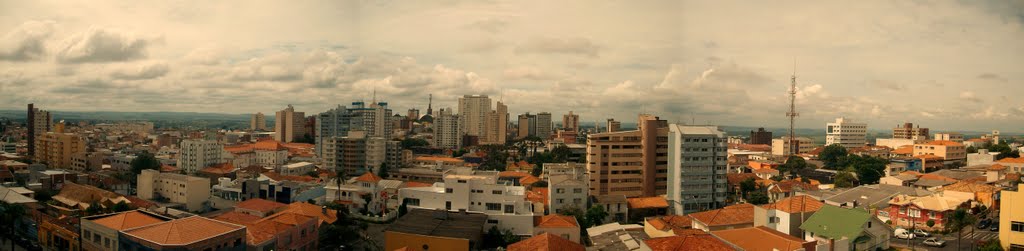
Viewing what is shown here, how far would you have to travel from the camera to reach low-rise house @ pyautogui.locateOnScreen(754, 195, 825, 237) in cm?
987

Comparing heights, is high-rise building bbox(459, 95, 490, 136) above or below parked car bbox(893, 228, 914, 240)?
above

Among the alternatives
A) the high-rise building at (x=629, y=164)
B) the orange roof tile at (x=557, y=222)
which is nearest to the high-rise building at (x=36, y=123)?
the high-rise building at (x=629, y=164)

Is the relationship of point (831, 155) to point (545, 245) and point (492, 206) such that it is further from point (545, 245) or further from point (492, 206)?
point (545, 245)

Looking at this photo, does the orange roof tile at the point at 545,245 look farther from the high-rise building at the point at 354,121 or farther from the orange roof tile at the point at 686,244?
the high-rise building at the point at 354,121

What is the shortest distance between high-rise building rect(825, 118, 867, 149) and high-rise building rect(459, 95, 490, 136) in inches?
901

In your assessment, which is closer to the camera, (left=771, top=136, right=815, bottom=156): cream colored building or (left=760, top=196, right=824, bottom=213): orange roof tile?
(left=760, top=196, right=824, bottom=213): orange roof tile

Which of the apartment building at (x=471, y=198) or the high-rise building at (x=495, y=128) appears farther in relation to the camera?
the high-rise building at (x=495, y=128)

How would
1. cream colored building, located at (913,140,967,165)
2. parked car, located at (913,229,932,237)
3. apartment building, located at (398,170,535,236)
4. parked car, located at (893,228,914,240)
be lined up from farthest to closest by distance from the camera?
cream colored building, located at (913,140,967,165)
apartment building, located at (398,170,535,236)
parked car, located at (913,229,932,237)
parked car, located at (893,228,914,240)

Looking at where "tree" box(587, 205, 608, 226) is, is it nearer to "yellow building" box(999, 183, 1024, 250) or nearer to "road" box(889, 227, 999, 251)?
"road" box(889, 227, 999, 251)

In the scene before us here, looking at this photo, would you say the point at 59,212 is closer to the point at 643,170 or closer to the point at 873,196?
the point at 643,170

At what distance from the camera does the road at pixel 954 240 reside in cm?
999

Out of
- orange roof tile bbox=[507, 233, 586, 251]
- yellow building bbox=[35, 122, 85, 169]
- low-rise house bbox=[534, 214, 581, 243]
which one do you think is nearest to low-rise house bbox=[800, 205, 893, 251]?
orange roof tile bbox=[507, 233, 586, 251]

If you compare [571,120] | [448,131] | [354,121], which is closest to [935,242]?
[354,121]

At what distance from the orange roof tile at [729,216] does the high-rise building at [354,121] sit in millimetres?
24293
